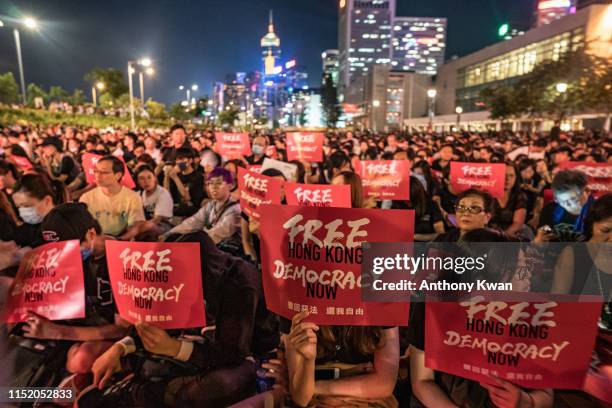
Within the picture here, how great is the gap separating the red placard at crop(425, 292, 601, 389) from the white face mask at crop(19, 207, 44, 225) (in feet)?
14.0

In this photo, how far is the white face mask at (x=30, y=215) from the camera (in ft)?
14.9

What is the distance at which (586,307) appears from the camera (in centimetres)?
204

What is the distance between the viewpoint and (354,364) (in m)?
2.59

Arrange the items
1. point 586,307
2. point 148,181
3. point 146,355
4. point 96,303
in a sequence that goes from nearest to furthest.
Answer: point 586,307
point 146,355
point 96,303
point 148,181

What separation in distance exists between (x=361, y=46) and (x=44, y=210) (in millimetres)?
206608

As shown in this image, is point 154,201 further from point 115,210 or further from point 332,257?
point 332,257

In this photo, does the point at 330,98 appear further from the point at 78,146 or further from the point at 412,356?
the point at 412,356

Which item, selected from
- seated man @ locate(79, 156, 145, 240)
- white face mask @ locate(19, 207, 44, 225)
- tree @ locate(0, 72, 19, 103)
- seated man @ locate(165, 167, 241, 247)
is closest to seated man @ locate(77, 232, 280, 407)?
seated man @ locate(165, 167, 241, 247)

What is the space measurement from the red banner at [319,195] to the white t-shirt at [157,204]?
7.04 ft

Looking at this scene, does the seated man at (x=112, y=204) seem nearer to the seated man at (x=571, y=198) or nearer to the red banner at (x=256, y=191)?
the red banner at (x=256, y=191)

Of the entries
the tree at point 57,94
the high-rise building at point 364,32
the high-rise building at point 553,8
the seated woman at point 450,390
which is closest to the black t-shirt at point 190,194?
the seated woman at point 450,390

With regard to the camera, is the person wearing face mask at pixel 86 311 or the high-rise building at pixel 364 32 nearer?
the person wearing face mask at pixel 86 311

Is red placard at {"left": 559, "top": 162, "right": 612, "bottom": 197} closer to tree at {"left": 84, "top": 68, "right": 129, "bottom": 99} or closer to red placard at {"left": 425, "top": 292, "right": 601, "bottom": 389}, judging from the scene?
red placard at {"left": 425, "top": 292, "right": 601, "bottom": 389}

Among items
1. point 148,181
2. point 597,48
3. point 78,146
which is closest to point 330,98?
point 597,48
